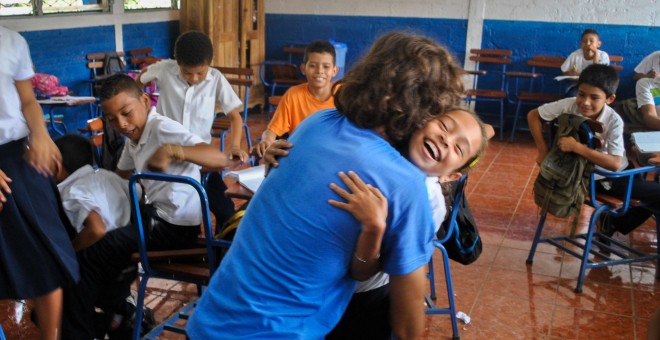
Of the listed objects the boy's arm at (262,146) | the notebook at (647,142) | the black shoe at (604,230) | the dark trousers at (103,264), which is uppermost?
the notebook at (647,142)

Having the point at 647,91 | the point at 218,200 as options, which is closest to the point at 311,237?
the point at 218,200

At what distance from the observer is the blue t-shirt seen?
114cm

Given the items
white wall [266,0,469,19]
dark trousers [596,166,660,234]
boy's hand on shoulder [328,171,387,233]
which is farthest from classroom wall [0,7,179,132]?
boy's hand on shoulder [328,171,387,233]

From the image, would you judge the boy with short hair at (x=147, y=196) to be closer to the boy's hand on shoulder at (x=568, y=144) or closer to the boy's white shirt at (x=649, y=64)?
the boy's hand on shoulder at (x=568, y=144)

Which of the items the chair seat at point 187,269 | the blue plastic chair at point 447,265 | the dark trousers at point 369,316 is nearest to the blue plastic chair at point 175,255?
the chair seat at point 187,269

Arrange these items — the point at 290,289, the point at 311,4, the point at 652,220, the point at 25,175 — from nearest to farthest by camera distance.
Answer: the point at 290,289, the point at 25,175, the point at 652,220, the point at 311,4

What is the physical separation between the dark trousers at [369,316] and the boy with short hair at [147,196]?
3.04 feet

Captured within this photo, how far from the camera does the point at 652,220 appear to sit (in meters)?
4.69

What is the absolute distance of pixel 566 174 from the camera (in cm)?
321

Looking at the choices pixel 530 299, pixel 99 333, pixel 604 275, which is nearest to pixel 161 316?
pixel 99 333

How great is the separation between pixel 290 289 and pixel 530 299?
7.98 ft

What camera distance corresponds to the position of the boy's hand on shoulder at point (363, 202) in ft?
3.61

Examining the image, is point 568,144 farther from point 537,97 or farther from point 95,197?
point 537,97

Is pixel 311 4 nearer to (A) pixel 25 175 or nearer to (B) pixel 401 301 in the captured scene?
(A) pixel 25 175
